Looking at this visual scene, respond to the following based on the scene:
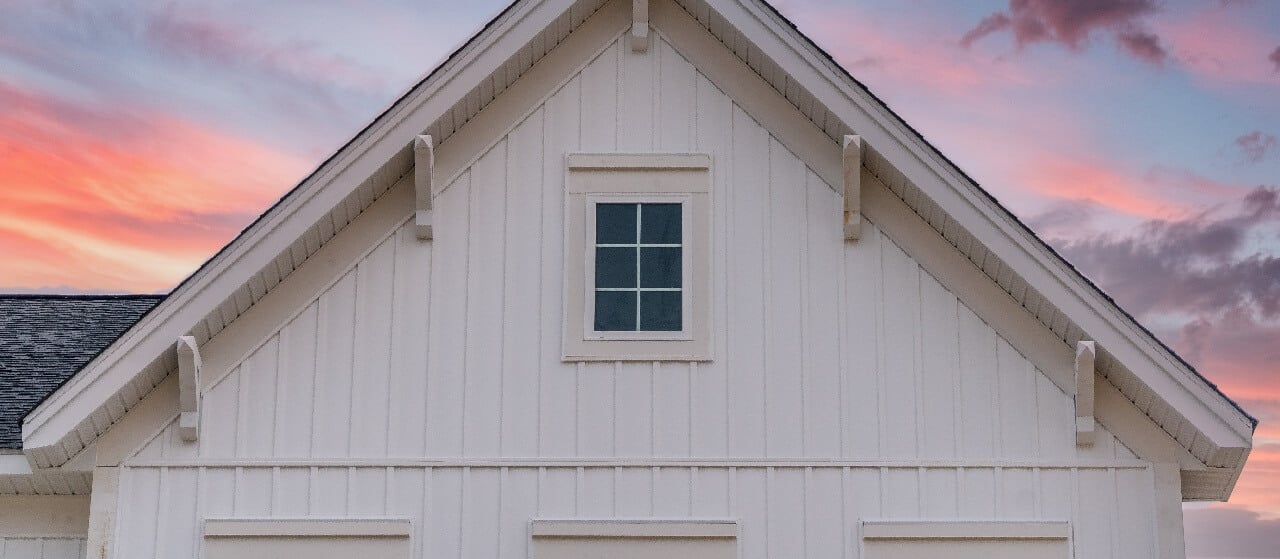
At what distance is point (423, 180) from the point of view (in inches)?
441

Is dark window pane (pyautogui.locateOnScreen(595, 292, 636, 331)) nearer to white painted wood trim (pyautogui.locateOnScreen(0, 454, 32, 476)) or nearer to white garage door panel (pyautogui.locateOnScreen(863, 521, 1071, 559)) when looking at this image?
white garage door panel (pyautogui.locateOnScreen(863, 521, 1071, 559))

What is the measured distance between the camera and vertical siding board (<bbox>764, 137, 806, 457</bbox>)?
36.0 ft

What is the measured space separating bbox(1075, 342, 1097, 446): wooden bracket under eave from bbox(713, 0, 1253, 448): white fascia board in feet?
0.41

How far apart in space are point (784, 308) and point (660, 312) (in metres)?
0.93

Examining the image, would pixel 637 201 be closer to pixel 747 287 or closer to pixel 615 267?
pixel 615 267

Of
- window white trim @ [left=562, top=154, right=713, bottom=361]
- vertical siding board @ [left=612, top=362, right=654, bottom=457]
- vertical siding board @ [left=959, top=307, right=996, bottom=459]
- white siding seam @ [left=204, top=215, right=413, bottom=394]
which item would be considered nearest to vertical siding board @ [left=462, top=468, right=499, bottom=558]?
vertical siding board @ [left=612, top=362, right=654, bottom=457]

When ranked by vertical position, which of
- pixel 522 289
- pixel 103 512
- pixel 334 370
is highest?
pixel 522 289

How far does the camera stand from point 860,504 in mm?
10859

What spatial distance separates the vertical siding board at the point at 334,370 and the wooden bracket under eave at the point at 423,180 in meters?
0.65

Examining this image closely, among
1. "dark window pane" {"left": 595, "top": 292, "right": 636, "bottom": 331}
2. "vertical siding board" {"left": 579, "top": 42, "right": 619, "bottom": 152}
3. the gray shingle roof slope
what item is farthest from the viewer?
the gray shingle roof slope

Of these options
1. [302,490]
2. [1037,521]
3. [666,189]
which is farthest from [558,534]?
[1037,521]

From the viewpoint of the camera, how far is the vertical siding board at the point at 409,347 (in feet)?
35.9

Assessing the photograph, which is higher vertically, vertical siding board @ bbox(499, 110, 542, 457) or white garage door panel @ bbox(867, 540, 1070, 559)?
vertical siding board @ bbox(499, 110, 542, 457)

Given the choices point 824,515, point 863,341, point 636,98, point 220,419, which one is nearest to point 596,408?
point 824,515
